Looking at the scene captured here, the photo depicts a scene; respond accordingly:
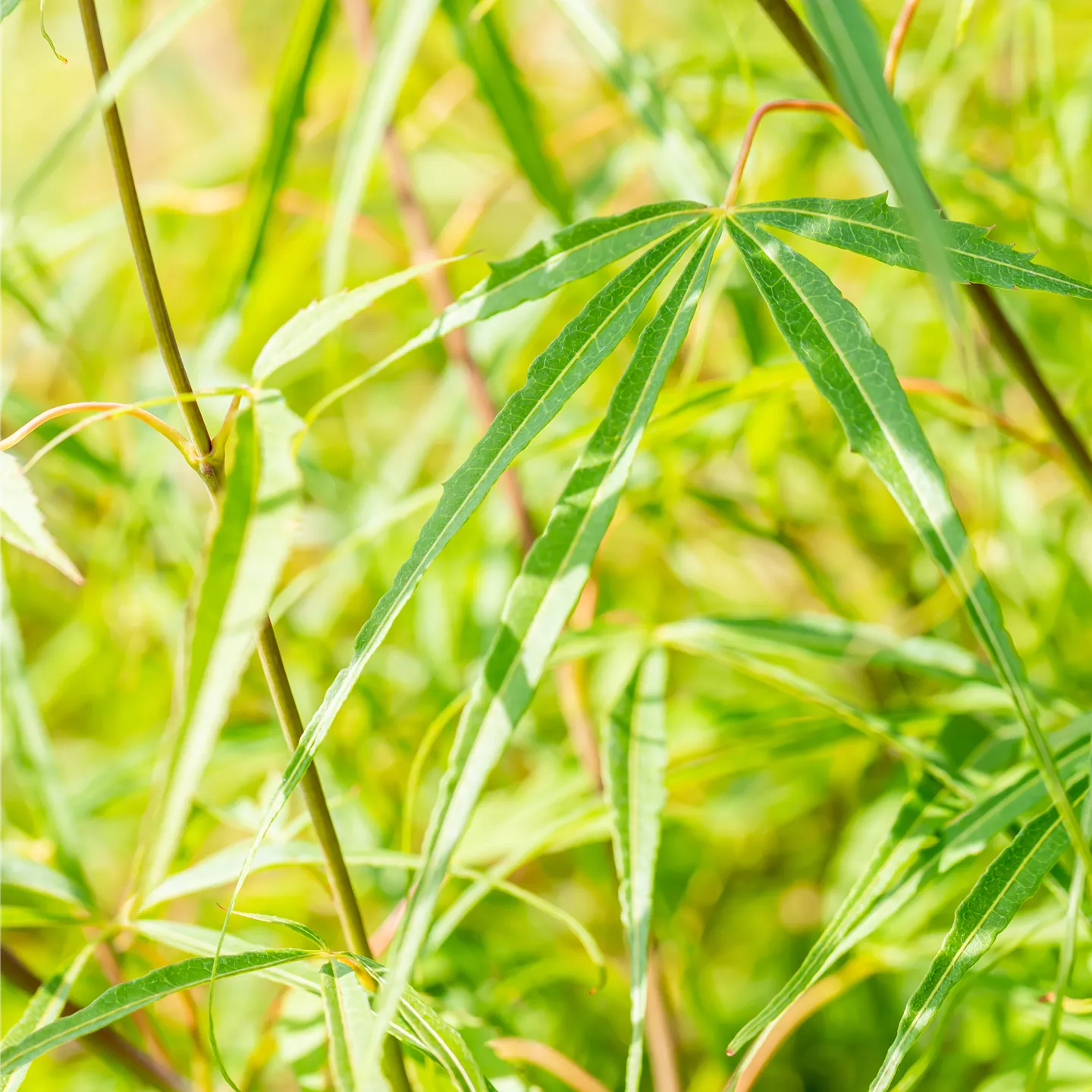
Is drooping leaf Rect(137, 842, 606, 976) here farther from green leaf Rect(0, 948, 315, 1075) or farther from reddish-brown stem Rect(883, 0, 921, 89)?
reddish-brown stem Rect(883, 0, 921, 89)

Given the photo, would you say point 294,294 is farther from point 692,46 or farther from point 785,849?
point 785,849

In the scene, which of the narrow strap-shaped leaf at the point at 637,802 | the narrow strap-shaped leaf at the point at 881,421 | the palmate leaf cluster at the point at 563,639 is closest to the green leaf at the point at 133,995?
the palmate leaf cluster at the point at 563,639

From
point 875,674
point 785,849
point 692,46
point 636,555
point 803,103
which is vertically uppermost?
point 692,46

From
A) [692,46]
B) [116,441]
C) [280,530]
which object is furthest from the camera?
[116,441]

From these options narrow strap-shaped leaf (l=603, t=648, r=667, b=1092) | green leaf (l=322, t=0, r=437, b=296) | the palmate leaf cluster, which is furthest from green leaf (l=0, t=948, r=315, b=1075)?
green leaf (l=322, t=0, r=437, b=296)

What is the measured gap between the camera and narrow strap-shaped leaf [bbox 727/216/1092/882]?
230 mm

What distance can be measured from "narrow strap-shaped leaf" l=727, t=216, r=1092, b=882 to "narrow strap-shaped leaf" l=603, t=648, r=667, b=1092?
0.13m

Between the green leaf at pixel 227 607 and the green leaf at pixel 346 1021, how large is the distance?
0.09m

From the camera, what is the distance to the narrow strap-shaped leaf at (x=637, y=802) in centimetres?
30

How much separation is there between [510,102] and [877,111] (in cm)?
42

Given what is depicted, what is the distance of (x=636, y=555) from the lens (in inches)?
35.3

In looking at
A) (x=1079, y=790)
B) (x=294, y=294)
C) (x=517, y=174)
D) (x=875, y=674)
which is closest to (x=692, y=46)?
(x=517, y=174)

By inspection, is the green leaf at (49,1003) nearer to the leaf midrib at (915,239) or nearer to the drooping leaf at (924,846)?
the drooping leaf at (924,846)

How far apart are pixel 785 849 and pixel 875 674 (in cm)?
16
